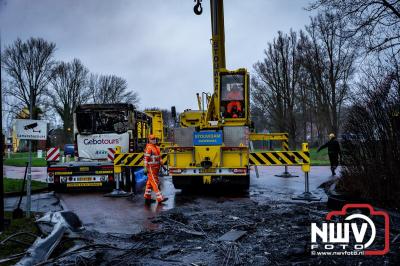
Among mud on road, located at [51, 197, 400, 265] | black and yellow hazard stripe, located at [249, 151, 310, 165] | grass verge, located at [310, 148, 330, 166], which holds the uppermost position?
black and yellow hazard stripe, located at [249, 151, 310, 165]

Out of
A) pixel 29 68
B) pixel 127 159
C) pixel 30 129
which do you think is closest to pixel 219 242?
pixel 30 129

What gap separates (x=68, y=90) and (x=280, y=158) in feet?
155

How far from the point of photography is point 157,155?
1127 cm

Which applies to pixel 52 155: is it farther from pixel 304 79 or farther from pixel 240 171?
pixel 304 79

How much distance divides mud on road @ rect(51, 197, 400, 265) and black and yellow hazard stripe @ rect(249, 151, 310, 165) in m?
2.55

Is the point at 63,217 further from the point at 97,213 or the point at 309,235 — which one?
the point at 309,235

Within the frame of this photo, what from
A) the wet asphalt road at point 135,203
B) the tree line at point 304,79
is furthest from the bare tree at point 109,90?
the wet asphalt road at point 135,203

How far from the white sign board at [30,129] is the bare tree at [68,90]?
46.1 m

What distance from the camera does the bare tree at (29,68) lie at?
45438mm

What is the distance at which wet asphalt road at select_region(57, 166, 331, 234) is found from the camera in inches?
322

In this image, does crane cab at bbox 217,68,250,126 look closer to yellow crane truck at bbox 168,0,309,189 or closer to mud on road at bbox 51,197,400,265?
yellow crane truck at bbox 168,0,309,189

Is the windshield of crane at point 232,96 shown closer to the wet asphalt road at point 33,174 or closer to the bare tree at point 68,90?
the wet asphalt road at point 33,174

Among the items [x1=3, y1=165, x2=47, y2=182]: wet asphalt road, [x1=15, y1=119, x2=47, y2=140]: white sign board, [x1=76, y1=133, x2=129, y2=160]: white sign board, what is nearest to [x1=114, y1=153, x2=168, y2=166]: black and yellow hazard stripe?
[x1=76, y1=133, x2=129, y2=160]: white sign board

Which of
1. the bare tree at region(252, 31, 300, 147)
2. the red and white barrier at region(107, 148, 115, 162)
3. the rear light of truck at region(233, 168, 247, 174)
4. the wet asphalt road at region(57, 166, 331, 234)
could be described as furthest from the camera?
the bare tree at region(252, 31, 300, 147)
